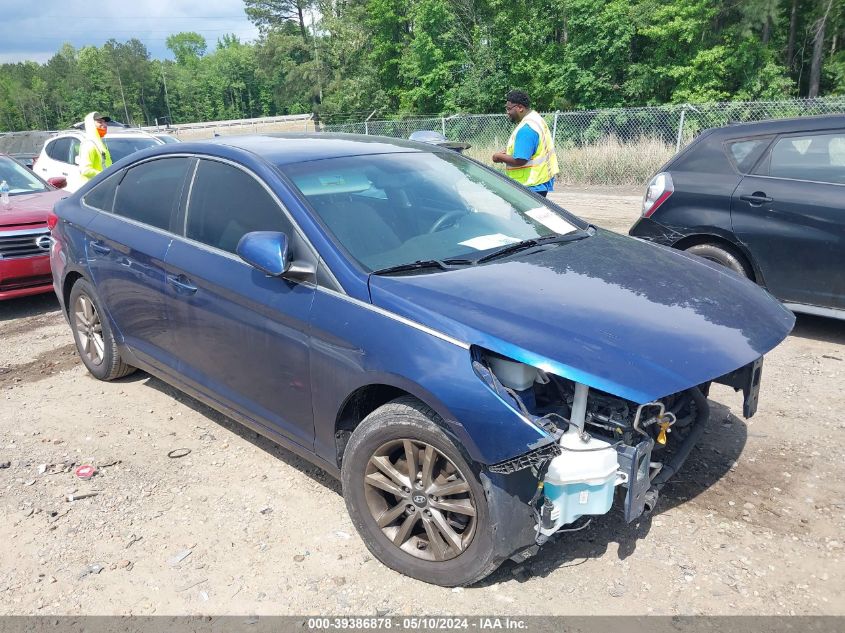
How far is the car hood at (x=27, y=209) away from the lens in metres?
6.69

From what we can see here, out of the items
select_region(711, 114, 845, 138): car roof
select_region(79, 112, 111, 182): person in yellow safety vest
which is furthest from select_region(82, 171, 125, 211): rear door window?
select_region(711, 114, 845, 138): car roof

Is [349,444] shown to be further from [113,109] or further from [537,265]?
[113,109]

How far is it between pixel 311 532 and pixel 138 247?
2.02m

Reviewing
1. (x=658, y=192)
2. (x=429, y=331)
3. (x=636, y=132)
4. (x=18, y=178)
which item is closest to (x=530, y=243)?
(x=429, y=331)

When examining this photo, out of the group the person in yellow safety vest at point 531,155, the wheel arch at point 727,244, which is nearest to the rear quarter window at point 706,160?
the wheel arch at point 727,244

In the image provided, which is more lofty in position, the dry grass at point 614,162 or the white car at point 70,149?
the white car at point 70,149

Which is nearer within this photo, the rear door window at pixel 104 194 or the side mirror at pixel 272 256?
the side mirror at pixel 272 256

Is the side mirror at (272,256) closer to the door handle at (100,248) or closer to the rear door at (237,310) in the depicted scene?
the rear door at (237,310)

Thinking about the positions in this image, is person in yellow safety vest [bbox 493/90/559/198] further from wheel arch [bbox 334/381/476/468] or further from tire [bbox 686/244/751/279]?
wheel arch [bbox 334/381/476/468]

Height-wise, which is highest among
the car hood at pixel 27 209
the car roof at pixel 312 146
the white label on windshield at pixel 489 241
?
the car roof at pixel 312 146

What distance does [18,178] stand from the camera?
8148mm

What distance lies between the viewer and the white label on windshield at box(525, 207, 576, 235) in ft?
12.3

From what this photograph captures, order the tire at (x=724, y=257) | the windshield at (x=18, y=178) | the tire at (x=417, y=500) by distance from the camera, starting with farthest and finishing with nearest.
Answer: the windshield at (x=18, y=178) < the tire at (x=724, y=257) < the tire at (x=417, y=500)

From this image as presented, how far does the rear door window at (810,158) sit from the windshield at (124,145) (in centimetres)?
1010
